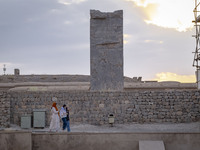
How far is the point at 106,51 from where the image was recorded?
57.8ft

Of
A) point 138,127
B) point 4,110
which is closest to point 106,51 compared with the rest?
point 138,127

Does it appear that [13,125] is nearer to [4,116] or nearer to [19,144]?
[4,116]

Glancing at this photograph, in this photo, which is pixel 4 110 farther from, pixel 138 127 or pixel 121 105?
pixel 138 127

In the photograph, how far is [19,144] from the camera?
32.9ft

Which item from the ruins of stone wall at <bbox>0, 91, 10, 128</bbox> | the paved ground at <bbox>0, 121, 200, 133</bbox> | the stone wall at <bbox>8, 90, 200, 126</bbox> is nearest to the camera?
the paved ground at <bbox>0, 121, 200, 133</bbox>

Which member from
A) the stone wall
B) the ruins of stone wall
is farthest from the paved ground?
the ruins of stone wall

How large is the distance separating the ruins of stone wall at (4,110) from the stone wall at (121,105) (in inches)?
12.5

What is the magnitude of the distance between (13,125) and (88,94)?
394cm

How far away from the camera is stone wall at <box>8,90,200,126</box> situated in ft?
55.2

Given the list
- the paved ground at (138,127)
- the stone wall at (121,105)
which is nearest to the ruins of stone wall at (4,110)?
the stone wall at (121,105)

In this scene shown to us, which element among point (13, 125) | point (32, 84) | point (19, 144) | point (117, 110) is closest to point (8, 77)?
point (32, 84)

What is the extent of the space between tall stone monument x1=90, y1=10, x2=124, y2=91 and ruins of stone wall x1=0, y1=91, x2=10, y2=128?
421 centimetres

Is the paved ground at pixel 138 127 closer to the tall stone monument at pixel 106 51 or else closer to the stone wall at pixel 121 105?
the stone wall at pixel 121 105

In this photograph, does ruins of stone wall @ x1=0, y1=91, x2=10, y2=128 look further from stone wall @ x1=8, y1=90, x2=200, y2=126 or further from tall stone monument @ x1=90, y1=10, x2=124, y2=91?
tall stone monument @ x1=90, y1=10, x2=124, y2=91
